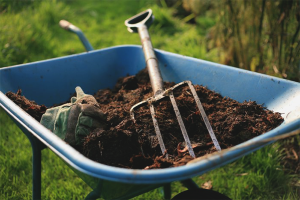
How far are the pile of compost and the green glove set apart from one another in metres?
0.05

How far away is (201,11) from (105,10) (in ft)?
6.26

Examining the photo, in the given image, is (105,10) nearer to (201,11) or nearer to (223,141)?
(201,11)

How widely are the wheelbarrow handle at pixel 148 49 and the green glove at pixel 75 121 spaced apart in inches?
14.7

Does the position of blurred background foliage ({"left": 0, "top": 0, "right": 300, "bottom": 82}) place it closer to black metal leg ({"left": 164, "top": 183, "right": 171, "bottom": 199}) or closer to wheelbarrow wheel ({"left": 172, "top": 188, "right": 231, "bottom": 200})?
black metal leg ({"left": 164, "top": 183, "right": 171, "bottom": 199})

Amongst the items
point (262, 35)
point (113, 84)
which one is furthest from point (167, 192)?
point (262, 35)

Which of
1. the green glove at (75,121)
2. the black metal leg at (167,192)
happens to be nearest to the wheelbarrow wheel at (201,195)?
the green glove at (75,121)

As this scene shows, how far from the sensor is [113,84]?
221 cm

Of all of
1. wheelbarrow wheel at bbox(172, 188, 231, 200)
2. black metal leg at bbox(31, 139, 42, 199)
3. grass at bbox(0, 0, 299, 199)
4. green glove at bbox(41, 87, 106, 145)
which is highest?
green glove at bbox(41, 87, 106, 145)

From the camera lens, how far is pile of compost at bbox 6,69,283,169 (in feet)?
4.10

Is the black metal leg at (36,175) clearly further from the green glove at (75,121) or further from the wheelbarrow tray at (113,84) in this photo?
the green glove at (75,121)

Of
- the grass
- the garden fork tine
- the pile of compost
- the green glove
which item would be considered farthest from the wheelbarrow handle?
the grass

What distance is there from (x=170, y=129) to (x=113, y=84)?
2.85 feet

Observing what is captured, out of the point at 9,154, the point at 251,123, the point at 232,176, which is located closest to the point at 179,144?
the point at 251,123

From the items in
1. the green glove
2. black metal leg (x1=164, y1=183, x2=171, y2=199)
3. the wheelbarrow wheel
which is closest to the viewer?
the wheelbarrow wheel
